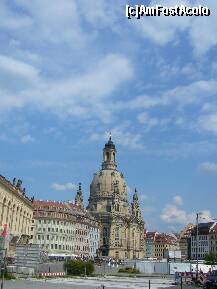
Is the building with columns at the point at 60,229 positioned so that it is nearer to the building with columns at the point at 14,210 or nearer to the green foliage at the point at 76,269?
the building with columns at the point at 14,210

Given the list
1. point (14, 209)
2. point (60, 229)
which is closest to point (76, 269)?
point (14, 209)

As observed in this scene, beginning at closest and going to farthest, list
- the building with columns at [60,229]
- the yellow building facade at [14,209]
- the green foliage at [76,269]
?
the green foliage at [76,269]
the yellow building facade at [14,209]
the building with columns at [60,229]

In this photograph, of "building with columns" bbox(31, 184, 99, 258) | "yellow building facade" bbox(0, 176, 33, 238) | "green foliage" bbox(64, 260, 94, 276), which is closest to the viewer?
"green foliage" bbox(64, 260, 94, 276)

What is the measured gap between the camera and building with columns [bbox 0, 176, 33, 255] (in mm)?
80562

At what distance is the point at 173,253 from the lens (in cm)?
12162

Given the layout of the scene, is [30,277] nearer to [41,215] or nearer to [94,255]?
[41,215]

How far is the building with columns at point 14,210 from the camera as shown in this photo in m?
80.6

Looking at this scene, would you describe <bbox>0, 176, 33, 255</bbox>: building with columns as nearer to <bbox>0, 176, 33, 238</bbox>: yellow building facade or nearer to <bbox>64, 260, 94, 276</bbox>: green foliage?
<bbox>0, 176, 33, 238</bbox>: yellow building facade

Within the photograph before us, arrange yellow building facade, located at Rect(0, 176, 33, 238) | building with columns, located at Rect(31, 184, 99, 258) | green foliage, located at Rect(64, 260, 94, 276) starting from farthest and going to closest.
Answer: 1. building with columns, located at Rect(31, 184, 99, 258)
2. yellow building facade, located at Rect(0, 176, 33, 238)
3. green foliage, located at Rect(64, 260, 94, 276)

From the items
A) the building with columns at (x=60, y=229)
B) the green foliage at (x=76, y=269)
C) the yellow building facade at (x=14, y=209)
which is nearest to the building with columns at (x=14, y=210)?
the yellow building facade at (x=14, y=209)

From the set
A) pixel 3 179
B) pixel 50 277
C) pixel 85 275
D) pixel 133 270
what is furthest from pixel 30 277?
pixel 133 270

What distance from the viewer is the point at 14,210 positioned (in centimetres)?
9100

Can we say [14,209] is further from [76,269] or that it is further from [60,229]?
[60,229]

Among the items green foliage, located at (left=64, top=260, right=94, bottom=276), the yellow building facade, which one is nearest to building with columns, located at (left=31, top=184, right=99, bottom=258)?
the yellow building facade
